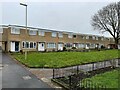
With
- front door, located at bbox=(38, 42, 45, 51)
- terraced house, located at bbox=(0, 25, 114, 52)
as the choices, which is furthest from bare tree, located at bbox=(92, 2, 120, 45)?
front door, located at bbox=(38, 42, 45, 51)

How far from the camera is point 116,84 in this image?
11.9 metres

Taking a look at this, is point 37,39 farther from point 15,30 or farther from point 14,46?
point 14,46

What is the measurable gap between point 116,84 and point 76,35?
47.5m

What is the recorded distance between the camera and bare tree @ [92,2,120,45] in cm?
5909

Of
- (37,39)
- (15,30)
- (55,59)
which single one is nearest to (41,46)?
(37,39)

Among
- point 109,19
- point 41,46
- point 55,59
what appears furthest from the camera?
point 109,19

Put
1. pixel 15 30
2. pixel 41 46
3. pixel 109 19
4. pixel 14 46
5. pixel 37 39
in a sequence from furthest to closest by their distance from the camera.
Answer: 1. pixel 109 19
2. pixel 41 46
3. pixel 37 39
4. pixel 15 30
5. pixel 14 46

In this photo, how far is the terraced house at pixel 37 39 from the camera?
39656mm

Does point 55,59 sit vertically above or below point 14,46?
below

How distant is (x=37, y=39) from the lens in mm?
45094

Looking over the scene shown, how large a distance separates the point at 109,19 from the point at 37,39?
26995 mm

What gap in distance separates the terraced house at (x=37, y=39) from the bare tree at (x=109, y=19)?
6168 mm

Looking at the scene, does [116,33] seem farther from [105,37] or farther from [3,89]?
[3,89]

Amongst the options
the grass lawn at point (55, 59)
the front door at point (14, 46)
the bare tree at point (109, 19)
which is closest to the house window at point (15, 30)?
the front door at point (14, 46)
